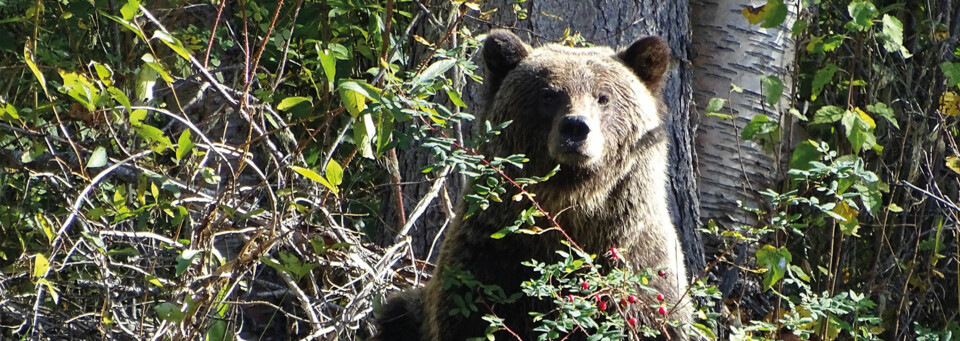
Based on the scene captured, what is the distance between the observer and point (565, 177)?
443 cm

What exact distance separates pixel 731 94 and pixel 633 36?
41.2 inches

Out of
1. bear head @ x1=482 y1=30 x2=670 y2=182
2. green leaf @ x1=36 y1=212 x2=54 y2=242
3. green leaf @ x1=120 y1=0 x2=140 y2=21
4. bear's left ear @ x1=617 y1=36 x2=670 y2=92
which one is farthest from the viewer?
bear's left ear @ x1=617 y1=36 x2=670 y2=92

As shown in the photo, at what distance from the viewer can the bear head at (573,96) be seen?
4391 mm

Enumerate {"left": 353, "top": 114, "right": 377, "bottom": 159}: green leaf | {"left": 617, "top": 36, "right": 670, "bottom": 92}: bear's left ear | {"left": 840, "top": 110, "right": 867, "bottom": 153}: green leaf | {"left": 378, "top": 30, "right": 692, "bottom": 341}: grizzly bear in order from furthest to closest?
1. {"left": 840, "top": 110, "right": 867, "bottom": 153}: green leaf
2. {"left": 617, "top": 36, "right": 670, "bottom": 92}: bear's left ear
3. {"left": 378, "top": 30, "right": 692, "bottom": 341}: grizzly bear
4. {"left": 353, "top": 114, "right": 377, "bottom": 159}: green leaf

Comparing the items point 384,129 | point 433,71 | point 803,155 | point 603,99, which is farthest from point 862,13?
point 384,129

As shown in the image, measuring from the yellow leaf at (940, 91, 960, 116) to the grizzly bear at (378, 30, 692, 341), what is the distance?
1.96 m

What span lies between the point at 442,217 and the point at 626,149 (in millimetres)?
1206

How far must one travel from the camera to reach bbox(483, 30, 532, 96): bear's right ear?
4.55 meters

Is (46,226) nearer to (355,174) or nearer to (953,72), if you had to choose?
(355,174)

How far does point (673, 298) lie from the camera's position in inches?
167

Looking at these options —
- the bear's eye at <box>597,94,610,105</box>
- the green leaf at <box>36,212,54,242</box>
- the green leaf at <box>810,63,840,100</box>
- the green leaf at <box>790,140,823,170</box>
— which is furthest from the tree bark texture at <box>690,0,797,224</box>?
the green leaf at <box>36,212,54,242</box>

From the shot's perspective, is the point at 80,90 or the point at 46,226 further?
the point at 46,226

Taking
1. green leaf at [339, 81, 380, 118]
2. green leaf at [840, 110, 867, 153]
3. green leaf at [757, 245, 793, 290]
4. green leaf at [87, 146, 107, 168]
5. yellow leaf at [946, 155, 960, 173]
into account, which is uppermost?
green leaf at [339, 81, 380, 118]

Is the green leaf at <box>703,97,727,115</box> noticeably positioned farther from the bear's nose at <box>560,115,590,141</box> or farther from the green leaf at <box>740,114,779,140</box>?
the bear's nose at <box>560,115,590,141</box>
